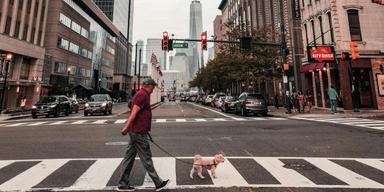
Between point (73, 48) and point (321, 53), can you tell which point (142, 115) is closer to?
point (321, 53)

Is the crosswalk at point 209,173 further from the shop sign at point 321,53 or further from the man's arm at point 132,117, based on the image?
the shop sign at point 321,53

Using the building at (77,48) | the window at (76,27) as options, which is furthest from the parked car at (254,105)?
the window at (76,27)

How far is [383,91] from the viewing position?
24.0 meters

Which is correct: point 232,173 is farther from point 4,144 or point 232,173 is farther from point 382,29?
point 382,29

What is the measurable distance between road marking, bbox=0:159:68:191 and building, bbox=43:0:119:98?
128ft

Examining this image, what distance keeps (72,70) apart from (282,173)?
58.2 meters

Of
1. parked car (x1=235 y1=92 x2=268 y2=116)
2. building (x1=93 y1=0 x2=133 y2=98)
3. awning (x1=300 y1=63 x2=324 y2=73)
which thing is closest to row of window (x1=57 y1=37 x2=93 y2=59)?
building (x1=93 y1=0 x2=133 y2=98)

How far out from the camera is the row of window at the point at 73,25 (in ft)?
172

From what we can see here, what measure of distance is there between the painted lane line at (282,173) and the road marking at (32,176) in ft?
14.9

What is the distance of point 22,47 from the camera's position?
3734cm

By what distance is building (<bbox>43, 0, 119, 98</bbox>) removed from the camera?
49.4m

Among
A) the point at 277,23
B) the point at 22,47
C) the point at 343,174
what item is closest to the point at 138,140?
the point at 343,174

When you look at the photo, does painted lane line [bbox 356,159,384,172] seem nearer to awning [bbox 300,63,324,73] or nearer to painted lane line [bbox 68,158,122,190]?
painted lane line [bbox 68,158,122,190]

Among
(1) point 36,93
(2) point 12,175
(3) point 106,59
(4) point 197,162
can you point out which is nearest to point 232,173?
(4) point 197,162
